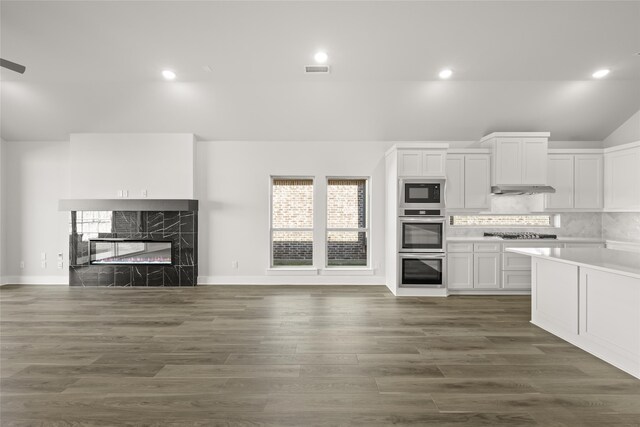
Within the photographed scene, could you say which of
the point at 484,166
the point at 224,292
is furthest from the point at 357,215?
the point at 224,292

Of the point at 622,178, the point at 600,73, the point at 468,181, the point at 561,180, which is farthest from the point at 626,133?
the point at 468,181

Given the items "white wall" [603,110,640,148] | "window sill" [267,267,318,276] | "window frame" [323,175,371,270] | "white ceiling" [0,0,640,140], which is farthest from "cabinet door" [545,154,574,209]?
"window sill" [267,267,318,276]

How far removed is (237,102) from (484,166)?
4065mm

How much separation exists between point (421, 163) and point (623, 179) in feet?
10.3

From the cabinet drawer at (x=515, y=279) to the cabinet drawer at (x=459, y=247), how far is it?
663 millimetres

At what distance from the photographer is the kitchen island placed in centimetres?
272

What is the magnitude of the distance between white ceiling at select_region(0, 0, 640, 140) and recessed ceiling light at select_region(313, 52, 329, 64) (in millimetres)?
115

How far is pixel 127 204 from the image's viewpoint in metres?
5.80

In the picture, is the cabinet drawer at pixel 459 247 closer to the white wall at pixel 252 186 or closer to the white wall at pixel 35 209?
the white wall at pixel 252 186

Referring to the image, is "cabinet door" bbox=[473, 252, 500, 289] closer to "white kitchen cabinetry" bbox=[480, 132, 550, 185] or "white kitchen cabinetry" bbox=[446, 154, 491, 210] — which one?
"white kitchen cabinetry" bbox=[446, 154, 491, 210]

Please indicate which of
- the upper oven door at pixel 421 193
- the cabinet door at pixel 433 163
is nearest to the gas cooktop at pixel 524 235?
the upper oven door at pixel 421 193

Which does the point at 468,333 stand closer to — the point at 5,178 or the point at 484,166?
the point at 484,166

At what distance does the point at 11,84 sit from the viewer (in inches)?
200

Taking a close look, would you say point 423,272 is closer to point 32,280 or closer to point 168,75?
point 168,75
